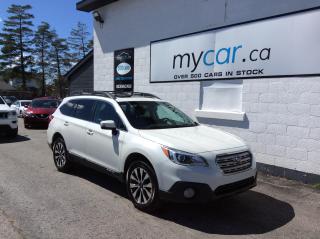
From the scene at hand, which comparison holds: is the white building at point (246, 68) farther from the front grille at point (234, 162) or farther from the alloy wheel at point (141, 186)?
the alloy wheel at point (141, 186)

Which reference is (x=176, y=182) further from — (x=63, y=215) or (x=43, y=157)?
(x=43, y=157)

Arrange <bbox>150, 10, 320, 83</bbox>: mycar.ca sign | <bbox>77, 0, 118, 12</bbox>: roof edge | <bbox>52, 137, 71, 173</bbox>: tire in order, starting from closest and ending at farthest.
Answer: <bbox>150, 10, 320, 83</bbox>: mycar.ca sign < <bbox>52, 137, 71, 173</bbox>: tire < <bbox>77, 0, 118, 12</bbox>: roof edge

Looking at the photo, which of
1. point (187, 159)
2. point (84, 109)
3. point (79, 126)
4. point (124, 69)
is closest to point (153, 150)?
point (187, 159)

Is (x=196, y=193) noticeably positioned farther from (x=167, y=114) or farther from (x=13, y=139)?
(x=13, y=139)

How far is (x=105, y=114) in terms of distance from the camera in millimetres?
5586

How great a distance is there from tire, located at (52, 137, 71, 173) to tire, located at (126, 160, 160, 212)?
2.20 m

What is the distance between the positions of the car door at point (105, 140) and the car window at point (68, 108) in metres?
0.91

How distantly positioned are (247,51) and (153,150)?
409cm

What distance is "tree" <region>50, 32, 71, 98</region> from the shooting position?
55.6 metres

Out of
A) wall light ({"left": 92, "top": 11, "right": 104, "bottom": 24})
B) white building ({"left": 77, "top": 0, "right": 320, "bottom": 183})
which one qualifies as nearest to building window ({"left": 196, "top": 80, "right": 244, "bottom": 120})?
white building ({"left": 77, "top": 0, "right": 320, "bottom": 183})

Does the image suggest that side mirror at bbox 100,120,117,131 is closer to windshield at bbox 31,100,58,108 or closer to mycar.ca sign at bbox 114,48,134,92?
mycar.ca sign at bbox 114,48,134,92

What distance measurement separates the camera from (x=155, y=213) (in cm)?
453

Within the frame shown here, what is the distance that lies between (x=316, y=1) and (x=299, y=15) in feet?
1.22

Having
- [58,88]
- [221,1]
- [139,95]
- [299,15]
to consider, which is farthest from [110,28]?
[58,88]
